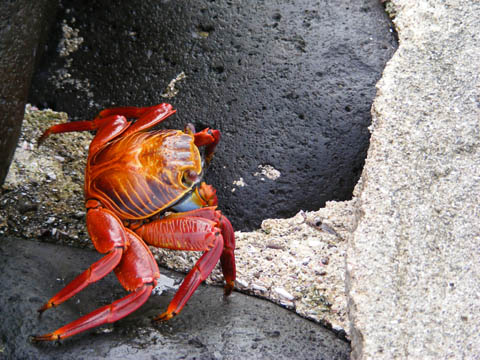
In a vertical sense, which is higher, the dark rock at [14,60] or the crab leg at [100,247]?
the dark rock at [14,60]

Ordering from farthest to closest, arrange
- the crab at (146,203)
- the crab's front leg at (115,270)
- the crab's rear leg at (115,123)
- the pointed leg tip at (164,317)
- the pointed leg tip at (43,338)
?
the crab's rear leg at (115,123)
the crab at (146,203)
the pointed leg tip at (164,317)
the crab's front leg at (115,270)
the pointed leg tip at (43,338)

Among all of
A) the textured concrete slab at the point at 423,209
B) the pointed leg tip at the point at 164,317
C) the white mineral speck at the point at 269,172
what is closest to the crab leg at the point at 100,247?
the pointed leg tip at the point at 164,317

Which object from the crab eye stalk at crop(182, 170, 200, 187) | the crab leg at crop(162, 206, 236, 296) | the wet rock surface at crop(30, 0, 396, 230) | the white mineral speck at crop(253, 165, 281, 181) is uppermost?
the wet rock surface at crop(30, 0, 396, 230)

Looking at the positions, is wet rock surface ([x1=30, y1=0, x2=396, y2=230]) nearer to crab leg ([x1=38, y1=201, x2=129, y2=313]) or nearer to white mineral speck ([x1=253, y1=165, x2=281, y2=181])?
white mineral speck ([x1=253, y1=165, x2=281, y2=181])

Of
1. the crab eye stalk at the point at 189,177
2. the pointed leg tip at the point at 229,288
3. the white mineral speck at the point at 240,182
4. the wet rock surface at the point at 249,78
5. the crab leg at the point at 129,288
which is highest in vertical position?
the wet rock surface at the point at 249,78

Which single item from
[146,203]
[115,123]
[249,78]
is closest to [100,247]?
[146,203]

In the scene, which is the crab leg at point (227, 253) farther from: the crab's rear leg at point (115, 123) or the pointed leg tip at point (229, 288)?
the crab's rear leg at point (115, 123)

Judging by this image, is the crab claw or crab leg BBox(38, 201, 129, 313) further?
the crab claw

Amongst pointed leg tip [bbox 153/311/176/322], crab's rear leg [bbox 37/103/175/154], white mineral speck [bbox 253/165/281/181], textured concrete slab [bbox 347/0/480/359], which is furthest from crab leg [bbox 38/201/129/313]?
textured concrete slab [bbox 347/0/480/359]

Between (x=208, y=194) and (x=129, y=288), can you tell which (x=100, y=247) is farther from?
(x=208, y=194)
